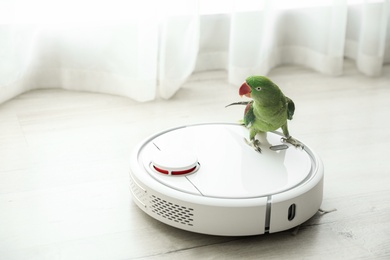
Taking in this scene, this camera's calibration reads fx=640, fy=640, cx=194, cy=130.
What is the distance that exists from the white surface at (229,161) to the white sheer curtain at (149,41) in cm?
49

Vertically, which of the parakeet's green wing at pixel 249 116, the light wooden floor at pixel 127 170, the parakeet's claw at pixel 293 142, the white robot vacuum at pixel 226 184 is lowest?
the light wooden floor at pixel 127 170

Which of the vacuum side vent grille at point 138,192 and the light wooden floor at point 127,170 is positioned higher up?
the vacuum side vent grille at point 138,192

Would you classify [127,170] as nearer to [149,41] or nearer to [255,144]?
[255,144]

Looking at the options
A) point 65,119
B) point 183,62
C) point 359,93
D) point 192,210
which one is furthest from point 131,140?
point 359,93

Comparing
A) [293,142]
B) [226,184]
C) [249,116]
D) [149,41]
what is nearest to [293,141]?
[293,142]

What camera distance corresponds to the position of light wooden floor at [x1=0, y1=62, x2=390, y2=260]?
1260 millimetres

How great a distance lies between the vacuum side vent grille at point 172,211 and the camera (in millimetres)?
1246

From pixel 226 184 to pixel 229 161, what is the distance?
10 cm

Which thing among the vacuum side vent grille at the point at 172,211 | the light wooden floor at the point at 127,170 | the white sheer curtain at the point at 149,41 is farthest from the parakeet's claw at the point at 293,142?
the white sheer curtain at the point at 149,41

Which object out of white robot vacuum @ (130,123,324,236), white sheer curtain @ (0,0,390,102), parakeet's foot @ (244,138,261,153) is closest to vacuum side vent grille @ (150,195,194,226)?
white robot vacuum @ (130,123,324,236)

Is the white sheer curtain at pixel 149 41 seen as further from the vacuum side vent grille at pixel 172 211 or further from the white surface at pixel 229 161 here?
the vacuum side vent grille at pixel 172 211

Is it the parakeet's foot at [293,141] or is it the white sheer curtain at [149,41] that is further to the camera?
the white sheer curtain at [149,41]

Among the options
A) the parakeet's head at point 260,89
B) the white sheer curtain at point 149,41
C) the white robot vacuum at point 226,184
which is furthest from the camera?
the white sheer curtain at point 149,41

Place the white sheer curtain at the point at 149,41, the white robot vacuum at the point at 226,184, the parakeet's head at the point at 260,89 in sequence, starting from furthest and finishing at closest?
the white sheer curtain at the point at 149,41 → the parakeet's head at the point at 260,89 → the white robot vacuum at the point at 226,184
